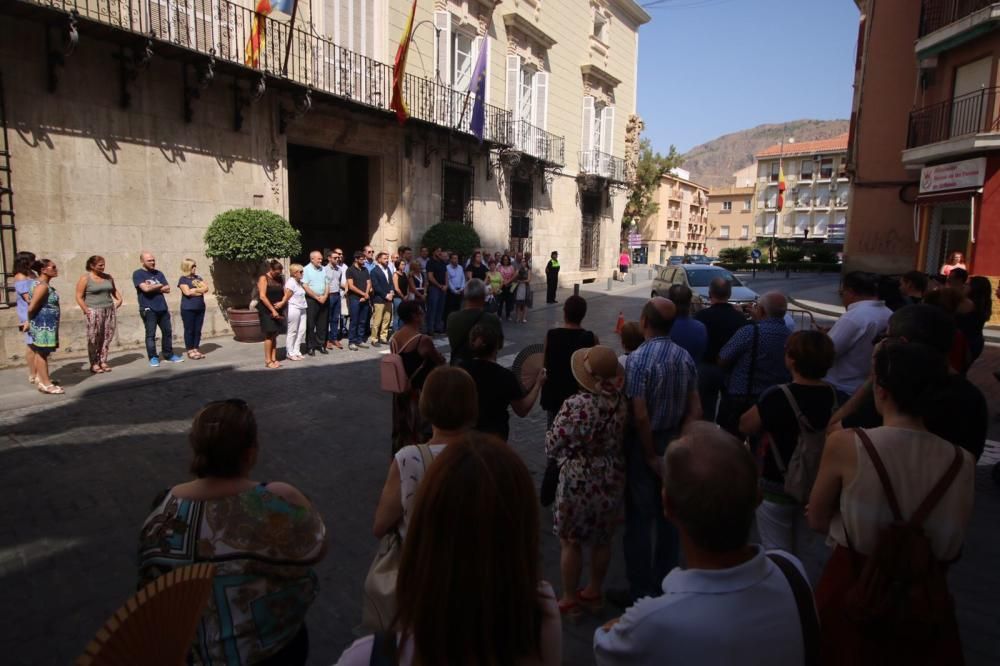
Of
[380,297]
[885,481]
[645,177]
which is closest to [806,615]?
[885,481]

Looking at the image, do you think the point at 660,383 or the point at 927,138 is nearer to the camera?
the point at 660,383

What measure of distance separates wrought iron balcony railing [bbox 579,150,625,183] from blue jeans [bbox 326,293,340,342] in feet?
53.7

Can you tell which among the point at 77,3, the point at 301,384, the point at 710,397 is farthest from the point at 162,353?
the point at 710,397

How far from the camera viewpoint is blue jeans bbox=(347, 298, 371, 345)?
37.5ft

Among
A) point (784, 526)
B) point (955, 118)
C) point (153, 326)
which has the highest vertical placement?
point (955, 118)

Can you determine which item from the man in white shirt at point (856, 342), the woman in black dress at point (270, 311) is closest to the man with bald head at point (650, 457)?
the man in white shirt at point (856, 342)

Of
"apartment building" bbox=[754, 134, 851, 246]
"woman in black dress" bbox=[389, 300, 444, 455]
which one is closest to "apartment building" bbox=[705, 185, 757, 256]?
"apartment building" bbox=[754, 134, 851, 246]

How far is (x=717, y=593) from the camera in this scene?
1421 millimetres

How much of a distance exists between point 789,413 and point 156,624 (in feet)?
9.03

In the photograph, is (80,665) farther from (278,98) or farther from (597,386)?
(278,98)

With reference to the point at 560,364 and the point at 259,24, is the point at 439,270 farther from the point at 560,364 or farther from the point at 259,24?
the point at 560,364

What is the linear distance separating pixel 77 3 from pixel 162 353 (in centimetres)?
553

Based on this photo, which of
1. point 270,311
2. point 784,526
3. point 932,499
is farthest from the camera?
point 270,311

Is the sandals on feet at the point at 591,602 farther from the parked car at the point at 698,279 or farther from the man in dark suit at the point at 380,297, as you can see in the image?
the parked car at the point at 698,279
